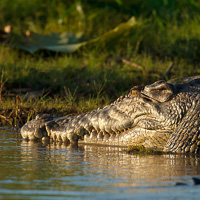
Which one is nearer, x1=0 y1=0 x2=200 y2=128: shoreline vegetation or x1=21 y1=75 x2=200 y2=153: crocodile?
x1=21 y1=75 x2=200 y2=153: crocodile

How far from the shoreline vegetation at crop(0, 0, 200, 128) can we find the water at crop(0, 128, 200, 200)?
6.16 ft

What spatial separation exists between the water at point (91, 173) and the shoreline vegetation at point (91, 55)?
6.16ft

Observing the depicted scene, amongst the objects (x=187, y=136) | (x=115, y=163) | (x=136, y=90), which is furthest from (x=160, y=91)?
(x=115, y=163)

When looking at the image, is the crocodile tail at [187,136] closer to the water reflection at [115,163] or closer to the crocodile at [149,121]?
the crocodile at [149,121]

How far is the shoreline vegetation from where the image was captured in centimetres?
639

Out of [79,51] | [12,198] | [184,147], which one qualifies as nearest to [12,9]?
[79,51]

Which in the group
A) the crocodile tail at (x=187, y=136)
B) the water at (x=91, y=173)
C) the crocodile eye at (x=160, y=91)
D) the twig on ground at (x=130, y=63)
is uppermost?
the twig on ground at (x=130, y=63)

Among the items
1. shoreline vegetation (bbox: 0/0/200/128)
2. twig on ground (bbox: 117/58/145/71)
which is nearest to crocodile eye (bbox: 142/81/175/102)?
shoreline vegetation (bbox: 0/0/200/128)

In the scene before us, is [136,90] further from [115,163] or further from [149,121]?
[115,163]

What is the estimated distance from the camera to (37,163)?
11.2ft

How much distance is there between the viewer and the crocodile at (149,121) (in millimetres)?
3801

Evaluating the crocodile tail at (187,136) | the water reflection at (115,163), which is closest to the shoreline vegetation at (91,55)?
the water reflection at (115,163)

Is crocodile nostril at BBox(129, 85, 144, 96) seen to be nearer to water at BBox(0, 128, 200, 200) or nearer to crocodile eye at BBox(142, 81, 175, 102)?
crocodile eye at BBox(142, 81, 175, 102)

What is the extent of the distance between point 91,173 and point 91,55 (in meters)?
5.71
